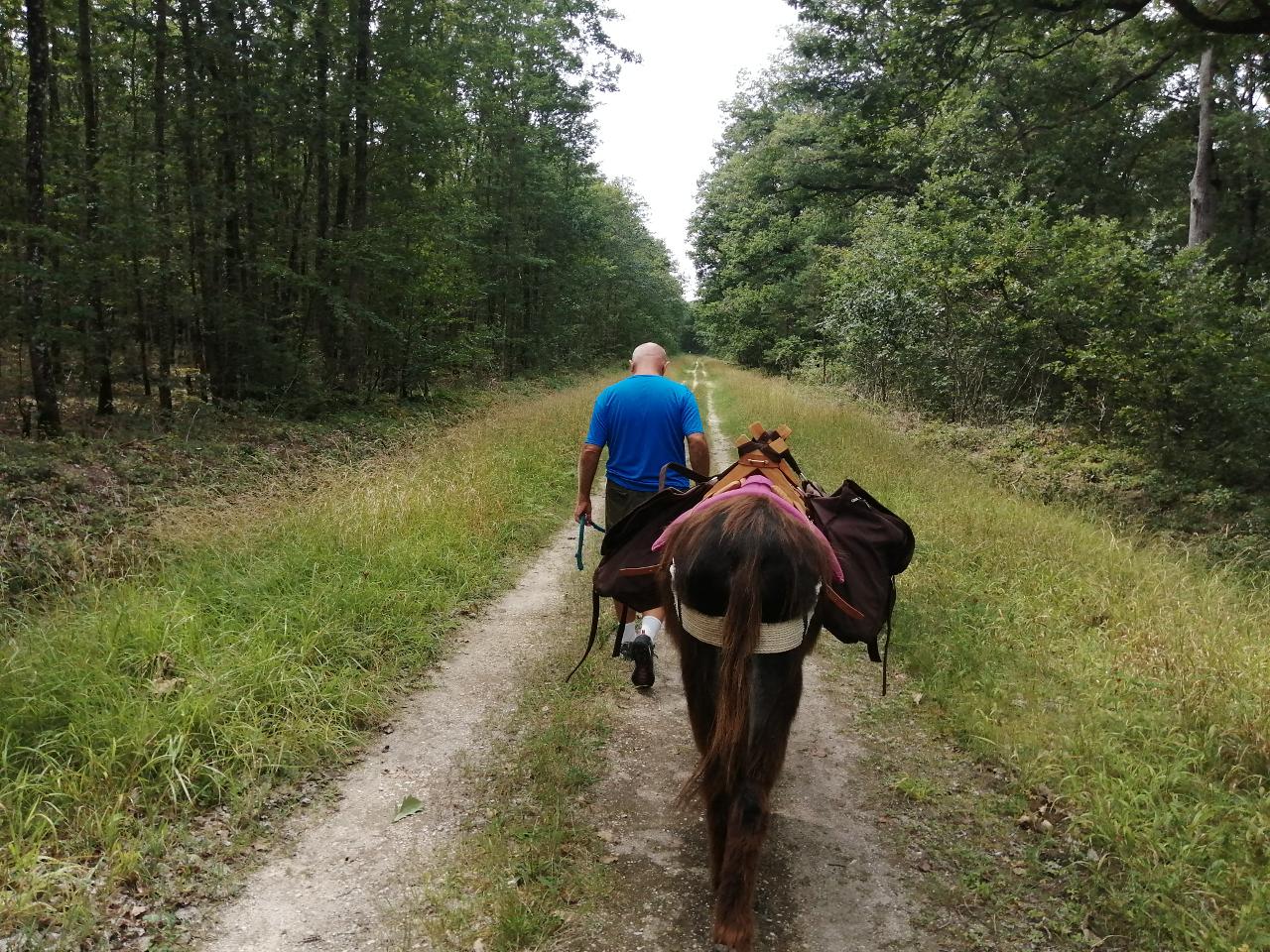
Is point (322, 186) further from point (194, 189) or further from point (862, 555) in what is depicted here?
point (862, 555)

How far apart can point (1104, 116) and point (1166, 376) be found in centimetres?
1154

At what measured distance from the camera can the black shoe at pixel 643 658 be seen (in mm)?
3621

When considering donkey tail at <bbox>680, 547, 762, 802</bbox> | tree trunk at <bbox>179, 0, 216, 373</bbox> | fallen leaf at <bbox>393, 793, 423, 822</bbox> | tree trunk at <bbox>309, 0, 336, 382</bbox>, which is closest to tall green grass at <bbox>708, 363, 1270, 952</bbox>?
donkey tail at <bbox>680, 547, 762, 802</bbox>

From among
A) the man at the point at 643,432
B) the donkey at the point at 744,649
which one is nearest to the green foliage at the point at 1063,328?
the man at the point at 643,432

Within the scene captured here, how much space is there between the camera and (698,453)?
4.14 m

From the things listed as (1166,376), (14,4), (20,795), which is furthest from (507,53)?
(20,795)

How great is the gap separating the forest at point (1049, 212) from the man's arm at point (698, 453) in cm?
599

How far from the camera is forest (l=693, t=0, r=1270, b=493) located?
7656mm

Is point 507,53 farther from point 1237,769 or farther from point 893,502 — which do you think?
point 1237,769

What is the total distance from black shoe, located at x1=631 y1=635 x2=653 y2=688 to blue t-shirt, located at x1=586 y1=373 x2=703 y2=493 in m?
1.00

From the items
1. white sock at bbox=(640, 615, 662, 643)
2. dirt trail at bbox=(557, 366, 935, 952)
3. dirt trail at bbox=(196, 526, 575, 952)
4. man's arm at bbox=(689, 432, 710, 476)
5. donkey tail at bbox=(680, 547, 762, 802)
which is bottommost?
dirt trail at bbox=(196, 526, 575, 952)

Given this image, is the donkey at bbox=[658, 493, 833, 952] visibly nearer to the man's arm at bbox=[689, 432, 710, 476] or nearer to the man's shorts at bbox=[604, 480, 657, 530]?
the man's arm at bbox=[689, 432, 710, 476]

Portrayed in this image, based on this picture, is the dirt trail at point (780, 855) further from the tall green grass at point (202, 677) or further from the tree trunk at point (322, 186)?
the tree trunk at point (322, 186)

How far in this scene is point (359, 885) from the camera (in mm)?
2707
